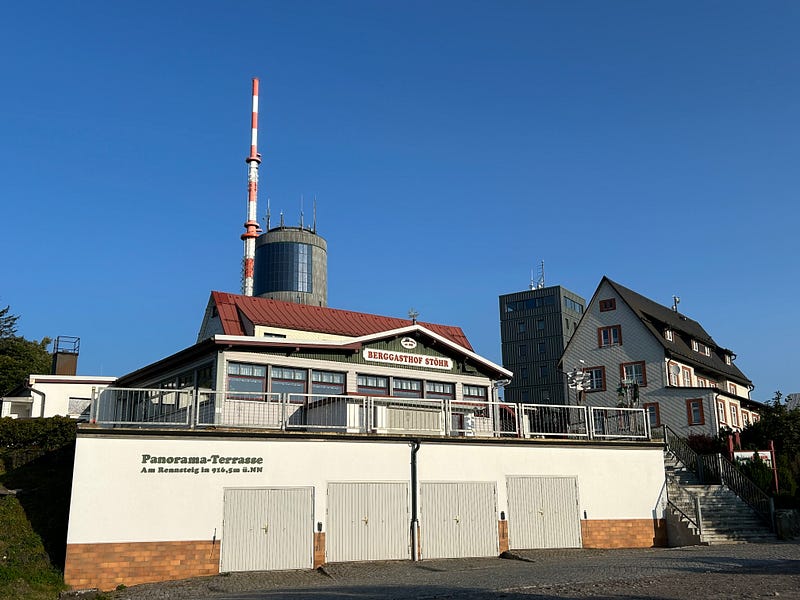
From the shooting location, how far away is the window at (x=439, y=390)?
2856cm

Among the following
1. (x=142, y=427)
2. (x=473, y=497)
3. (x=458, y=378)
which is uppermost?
(x=458, y=378)

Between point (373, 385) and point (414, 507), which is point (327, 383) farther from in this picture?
point (414, 507)

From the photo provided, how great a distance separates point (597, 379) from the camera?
4991 cm

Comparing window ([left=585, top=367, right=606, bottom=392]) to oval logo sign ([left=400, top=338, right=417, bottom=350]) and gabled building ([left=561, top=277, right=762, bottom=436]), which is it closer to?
gabled building ([left=561, top=277, right=762, bottom=436])

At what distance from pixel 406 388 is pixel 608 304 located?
25778mm

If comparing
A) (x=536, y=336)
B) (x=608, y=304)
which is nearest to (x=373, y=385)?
(x=608, y=304)

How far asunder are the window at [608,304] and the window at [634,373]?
3.70m

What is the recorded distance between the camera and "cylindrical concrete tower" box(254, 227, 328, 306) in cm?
13112

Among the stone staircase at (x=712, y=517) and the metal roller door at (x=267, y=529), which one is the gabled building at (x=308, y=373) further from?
the stone staircase at (x=712, y=517)

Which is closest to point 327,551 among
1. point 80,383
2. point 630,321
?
point 80,383

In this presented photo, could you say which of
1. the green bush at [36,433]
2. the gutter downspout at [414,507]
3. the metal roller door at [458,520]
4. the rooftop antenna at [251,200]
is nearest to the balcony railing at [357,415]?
the gutter downspout at [414,507]

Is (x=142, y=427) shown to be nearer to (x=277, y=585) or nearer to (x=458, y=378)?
(x=277, y=585)

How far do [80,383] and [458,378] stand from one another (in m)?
22.3

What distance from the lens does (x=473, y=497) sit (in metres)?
22.5
